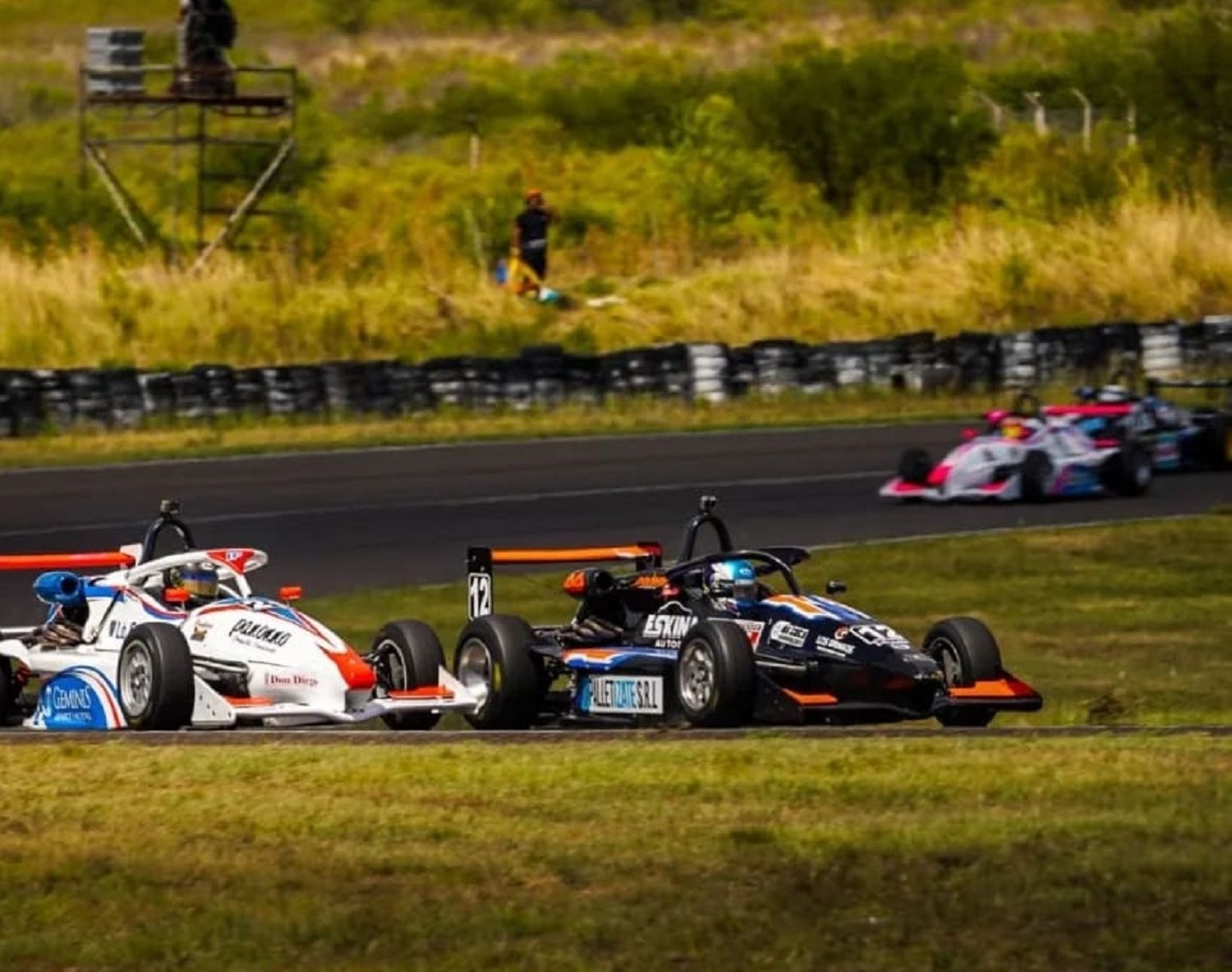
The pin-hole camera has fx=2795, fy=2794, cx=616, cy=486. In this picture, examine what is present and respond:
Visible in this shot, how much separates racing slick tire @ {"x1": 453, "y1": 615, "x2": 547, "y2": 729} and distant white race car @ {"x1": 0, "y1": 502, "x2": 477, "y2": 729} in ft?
0.37

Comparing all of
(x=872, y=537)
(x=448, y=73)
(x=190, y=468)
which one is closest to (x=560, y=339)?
(x=190, y=468)

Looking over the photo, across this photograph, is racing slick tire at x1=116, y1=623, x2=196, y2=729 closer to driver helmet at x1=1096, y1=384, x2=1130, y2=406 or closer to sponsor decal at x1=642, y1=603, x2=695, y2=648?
sponsor decal at x1=642, y1=603, x2=695, y2=648

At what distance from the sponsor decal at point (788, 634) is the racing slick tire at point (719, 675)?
306 millimetres

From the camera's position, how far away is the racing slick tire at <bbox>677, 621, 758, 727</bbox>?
491 inches

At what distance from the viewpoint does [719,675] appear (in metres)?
12.5

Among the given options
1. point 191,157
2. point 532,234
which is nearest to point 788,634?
point 532,234

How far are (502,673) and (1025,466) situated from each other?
11.6 m

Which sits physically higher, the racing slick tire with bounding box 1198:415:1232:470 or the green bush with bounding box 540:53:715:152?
the green bush with bounding box 540:53:715:152

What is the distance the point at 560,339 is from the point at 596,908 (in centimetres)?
2814

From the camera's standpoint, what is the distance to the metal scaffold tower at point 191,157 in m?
40.5

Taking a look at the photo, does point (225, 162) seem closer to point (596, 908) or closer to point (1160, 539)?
point (1160, 539)

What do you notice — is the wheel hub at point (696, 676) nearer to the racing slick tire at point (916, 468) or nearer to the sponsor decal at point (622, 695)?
the sponsor decal at point (622, 695)

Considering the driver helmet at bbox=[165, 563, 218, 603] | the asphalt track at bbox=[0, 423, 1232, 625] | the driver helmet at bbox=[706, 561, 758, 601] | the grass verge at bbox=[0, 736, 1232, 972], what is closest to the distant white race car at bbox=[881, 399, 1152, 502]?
the asphalt track at bbox=[0, 423, 1232, 625]

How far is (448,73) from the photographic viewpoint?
3056 inches
